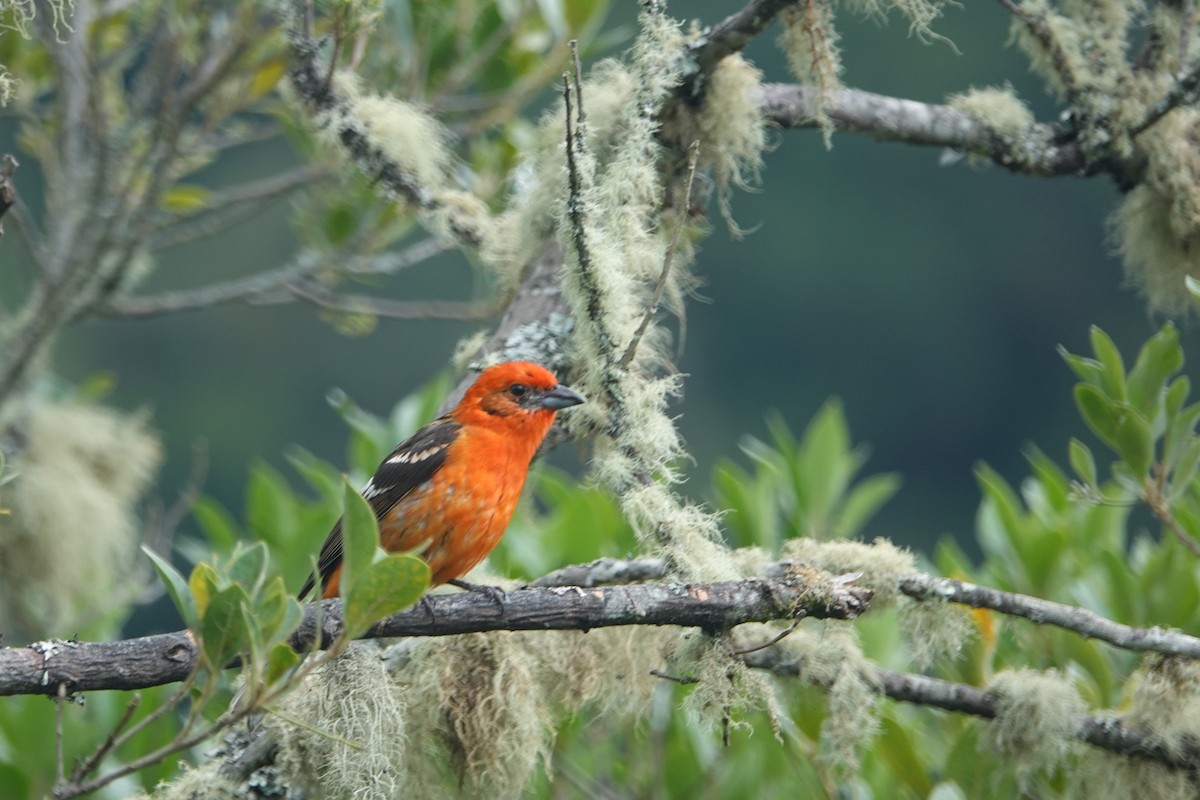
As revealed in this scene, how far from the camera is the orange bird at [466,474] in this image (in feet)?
11.6

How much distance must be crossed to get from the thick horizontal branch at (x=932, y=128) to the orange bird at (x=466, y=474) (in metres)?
1.08

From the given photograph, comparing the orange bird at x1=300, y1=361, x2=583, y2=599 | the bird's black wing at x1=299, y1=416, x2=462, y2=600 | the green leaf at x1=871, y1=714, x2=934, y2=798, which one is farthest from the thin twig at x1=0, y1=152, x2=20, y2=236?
the green leaf at x1=871, y1=714, x2=934, y2=798

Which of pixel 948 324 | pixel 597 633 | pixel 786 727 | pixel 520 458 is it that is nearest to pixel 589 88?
pixel 520 458

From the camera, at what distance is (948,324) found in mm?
24734

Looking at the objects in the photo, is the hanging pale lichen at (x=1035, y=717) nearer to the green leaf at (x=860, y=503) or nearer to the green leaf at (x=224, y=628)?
the green leaf at (x=860, y=503)

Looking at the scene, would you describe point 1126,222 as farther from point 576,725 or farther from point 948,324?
point 948,324

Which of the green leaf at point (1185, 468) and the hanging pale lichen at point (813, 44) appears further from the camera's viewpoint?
the hanging pale lichen at point (813, 44)

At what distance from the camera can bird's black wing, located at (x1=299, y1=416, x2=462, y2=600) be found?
3727mm

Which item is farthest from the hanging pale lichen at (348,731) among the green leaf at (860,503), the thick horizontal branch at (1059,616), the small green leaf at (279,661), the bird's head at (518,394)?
the green leaf at (860,503)

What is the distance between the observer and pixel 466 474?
3.61m

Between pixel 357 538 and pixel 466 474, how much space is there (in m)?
1.53

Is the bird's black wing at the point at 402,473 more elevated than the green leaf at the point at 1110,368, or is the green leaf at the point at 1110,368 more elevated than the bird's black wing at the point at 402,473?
the green leaf at the point at 1110,368

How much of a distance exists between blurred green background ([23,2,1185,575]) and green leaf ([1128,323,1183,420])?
55.3 feet

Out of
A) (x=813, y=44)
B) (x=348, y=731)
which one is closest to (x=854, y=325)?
(x=813, y=44)
